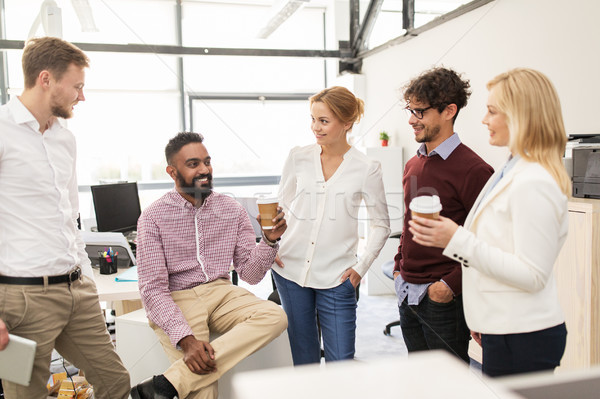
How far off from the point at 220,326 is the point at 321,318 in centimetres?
36

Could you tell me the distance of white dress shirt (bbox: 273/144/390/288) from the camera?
169 centimetres

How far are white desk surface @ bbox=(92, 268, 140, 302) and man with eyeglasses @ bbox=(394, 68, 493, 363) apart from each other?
1.07m

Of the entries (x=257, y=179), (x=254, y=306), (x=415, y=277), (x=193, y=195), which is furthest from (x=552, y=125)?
(x=257, y=179)

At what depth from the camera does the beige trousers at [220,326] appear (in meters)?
1.48

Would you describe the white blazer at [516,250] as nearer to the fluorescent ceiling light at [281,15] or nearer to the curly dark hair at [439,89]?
the curly dark hair at [439,89]

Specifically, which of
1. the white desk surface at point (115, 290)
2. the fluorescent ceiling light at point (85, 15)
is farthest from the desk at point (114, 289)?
the fluorescent ceiling light at point (85, 15)

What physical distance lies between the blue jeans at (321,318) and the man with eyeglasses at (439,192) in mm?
220

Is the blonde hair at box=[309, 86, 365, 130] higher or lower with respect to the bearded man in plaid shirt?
higher

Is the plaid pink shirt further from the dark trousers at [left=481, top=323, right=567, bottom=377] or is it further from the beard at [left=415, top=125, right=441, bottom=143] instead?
the dark trousers at [left=481, top=323, right=567, bottom=377]

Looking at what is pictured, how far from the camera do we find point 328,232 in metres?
1.70

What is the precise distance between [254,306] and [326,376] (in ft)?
4.16

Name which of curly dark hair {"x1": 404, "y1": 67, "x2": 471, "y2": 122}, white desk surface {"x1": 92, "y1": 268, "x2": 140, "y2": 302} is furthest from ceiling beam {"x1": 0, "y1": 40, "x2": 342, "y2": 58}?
curly dark hair {"x1": 404, "y1": 67, "x2": 471, "y2": 122}

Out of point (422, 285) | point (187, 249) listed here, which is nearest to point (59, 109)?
point (187, 249)

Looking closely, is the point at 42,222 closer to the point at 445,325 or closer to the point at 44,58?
the point at 44,58
